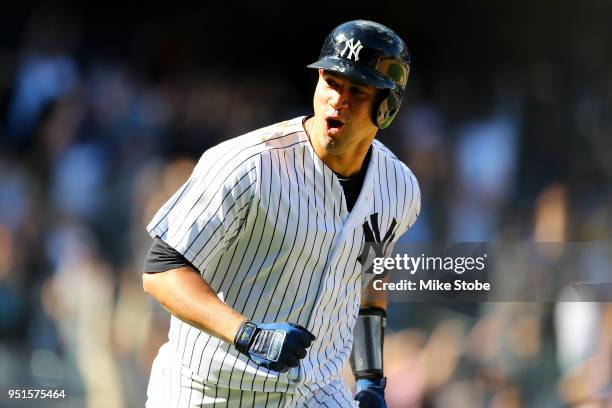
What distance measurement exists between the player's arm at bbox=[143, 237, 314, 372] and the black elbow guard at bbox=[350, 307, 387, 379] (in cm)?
85

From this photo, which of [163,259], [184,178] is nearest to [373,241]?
[163,259]

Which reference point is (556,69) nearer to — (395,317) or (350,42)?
(395,317)

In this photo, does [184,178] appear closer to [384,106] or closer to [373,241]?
[373,241]

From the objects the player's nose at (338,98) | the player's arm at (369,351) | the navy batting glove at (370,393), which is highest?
the player's nose at (338,98)

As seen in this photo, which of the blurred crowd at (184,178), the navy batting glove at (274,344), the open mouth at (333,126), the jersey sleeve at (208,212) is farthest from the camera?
the blurred crowd at (184,178)

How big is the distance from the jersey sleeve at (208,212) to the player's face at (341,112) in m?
0.28

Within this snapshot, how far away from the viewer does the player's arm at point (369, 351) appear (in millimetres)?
3617

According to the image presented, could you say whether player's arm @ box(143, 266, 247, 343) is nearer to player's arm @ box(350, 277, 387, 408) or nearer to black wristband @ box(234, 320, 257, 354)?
black wristband @ box(234, 320, 257, 354)

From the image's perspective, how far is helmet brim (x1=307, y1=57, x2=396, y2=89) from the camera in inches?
127

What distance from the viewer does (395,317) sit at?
619 cm

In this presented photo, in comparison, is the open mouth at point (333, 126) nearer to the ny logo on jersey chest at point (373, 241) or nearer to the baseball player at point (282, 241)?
the baseball player at point (282, 241)

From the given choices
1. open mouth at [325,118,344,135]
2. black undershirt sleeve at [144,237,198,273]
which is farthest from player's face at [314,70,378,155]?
black undershirt sleeve at [144,237,198,273]

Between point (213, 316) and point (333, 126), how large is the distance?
2.31 feet

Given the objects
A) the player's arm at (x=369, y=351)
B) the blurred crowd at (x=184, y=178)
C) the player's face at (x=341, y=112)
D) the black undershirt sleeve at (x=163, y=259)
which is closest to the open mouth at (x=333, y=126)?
the player's face at (x=341, y=112)
